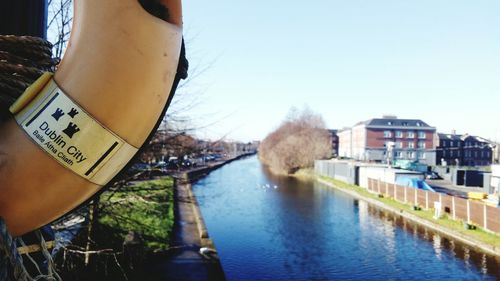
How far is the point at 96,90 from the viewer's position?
91 centimetres

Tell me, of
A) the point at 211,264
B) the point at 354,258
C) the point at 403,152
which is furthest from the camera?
the point at 403,152

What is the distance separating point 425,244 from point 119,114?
16635 millimetres

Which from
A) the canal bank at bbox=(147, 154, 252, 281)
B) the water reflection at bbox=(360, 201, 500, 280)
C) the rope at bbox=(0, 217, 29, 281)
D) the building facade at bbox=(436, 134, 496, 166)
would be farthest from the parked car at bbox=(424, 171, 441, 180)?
the rope at bbox=(0, 217, 29, 281)

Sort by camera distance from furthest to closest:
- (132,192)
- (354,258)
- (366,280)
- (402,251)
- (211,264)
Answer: (402,251)
(354,258)
(366,280)
(211,264)
(132,192)

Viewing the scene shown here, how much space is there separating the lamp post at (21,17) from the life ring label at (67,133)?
498 millimetres

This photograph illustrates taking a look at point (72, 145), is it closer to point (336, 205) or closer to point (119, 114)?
point (119, 114)

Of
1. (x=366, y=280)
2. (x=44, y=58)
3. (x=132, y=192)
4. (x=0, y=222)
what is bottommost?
(x=366, y=280)

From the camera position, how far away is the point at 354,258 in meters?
13.6

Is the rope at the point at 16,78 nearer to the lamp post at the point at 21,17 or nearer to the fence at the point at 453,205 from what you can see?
the lamp post at the point at 21,17

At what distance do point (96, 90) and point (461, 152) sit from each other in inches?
2816

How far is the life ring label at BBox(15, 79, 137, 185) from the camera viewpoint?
0.91 metres

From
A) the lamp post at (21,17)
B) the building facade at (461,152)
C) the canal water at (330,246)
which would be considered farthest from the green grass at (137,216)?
the building facade at (461,152)

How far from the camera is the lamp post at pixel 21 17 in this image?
1265 millimetres

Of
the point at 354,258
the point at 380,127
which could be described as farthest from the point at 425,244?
the point at 380,127
